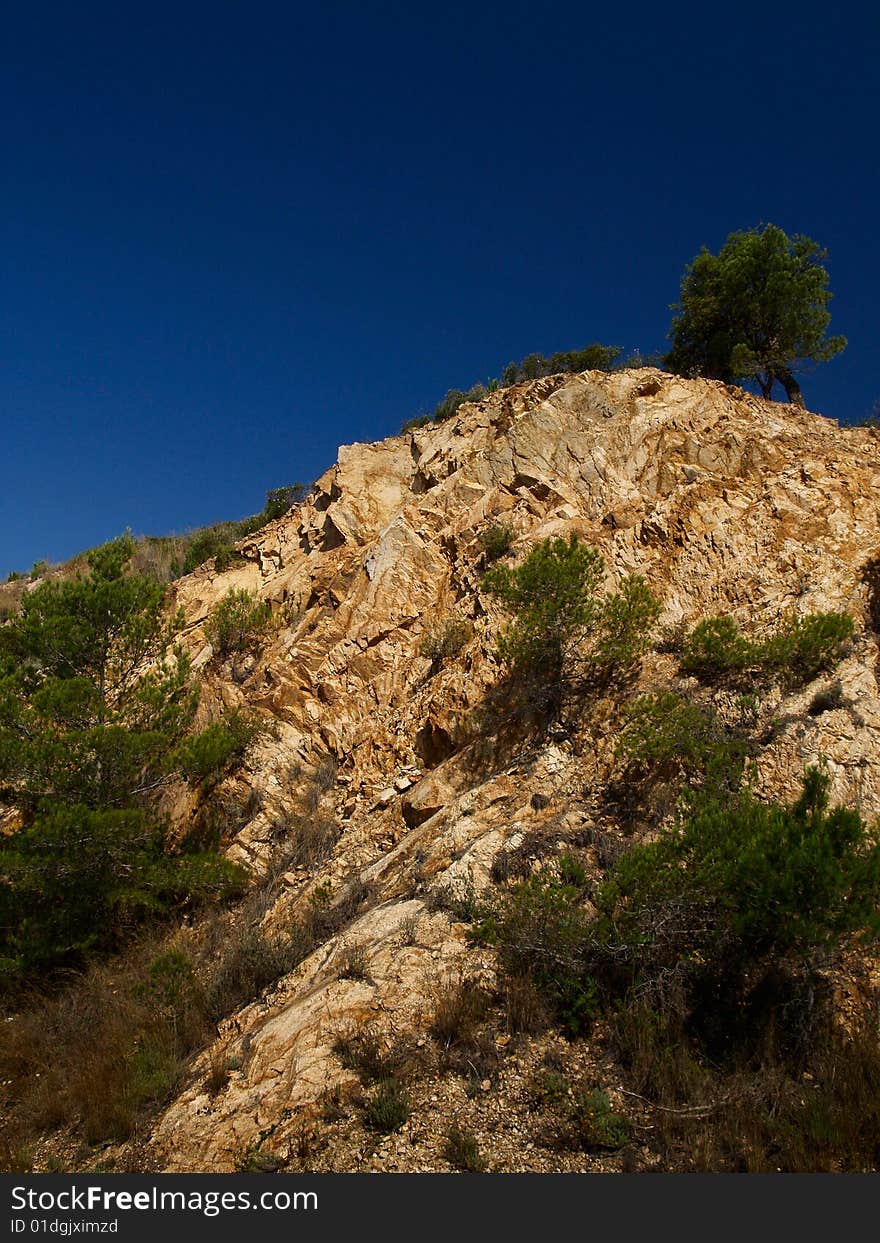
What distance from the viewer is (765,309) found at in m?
16.7

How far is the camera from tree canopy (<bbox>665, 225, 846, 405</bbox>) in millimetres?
16422

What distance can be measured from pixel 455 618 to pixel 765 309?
41.8 ft

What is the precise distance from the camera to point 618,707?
8688 millimetres

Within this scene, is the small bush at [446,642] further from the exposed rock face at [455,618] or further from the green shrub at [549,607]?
the green shrub at [549,607]

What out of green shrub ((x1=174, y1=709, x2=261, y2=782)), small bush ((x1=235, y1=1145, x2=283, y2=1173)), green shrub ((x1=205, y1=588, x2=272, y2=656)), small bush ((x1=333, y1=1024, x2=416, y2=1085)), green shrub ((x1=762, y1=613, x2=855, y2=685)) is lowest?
small bush ((x1=235, y1=1145, x2=283, y2=1173))

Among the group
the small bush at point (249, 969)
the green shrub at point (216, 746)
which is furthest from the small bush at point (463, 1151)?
the green shrub at point (216, 746)

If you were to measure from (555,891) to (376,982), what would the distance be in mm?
1984

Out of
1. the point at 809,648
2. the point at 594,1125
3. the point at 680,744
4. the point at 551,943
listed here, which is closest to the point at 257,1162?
the point at 594,1125

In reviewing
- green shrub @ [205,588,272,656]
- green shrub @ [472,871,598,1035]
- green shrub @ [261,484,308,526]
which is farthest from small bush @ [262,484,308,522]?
green shrub @ [472,871,598,1035]

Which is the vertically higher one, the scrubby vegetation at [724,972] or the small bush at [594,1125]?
the scrubby vegetation at [724,972]

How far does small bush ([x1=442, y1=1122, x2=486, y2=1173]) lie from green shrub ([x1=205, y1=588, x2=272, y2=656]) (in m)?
11.0

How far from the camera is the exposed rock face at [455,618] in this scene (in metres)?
6.21

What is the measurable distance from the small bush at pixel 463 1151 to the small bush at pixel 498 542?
930 centimetres

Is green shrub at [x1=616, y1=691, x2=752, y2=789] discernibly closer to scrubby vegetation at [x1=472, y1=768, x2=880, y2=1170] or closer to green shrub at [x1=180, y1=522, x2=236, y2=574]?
scrubby vegetation at [x1=472, y1=768, x2=880, y2=1170]
